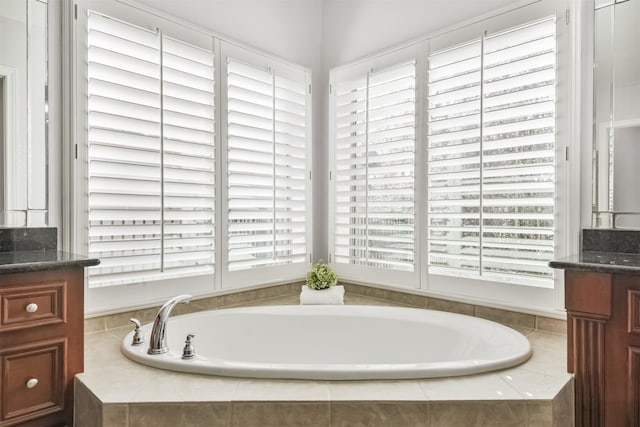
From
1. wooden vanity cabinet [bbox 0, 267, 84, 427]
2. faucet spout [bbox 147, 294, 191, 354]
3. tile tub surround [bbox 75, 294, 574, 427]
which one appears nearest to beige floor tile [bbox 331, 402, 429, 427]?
tile tub surround [bbox 75, 294, 574, 427]

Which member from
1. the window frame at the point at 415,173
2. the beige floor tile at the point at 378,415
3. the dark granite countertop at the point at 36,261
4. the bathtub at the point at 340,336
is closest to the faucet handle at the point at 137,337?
the bathtub at the point at 340,336

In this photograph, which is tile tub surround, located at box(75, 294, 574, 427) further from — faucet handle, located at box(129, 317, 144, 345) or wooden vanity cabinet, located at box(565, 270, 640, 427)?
faucet handle, located at box(129, 317, 144, 345)

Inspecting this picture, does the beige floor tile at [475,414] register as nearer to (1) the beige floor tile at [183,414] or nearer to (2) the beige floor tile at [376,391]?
(2) the beige floor tile at [376,391]

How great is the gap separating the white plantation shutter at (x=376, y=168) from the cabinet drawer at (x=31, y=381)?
5.96ft

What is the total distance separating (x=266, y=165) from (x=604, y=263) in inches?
75.8

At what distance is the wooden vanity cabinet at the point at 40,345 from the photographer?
1409mm

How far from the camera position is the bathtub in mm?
1925

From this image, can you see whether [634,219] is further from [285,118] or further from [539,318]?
[285,118]

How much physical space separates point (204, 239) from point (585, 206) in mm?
2011

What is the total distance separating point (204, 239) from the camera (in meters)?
2.34

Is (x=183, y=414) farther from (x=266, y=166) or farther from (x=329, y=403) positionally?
(x=266, y=166)

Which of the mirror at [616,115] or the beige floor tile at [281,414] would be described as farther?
the mirror at [616,115]

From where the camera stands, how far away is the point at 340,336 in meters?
2.29

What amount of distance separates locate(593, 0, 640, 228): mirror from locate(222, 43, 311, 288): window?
1.79 m
